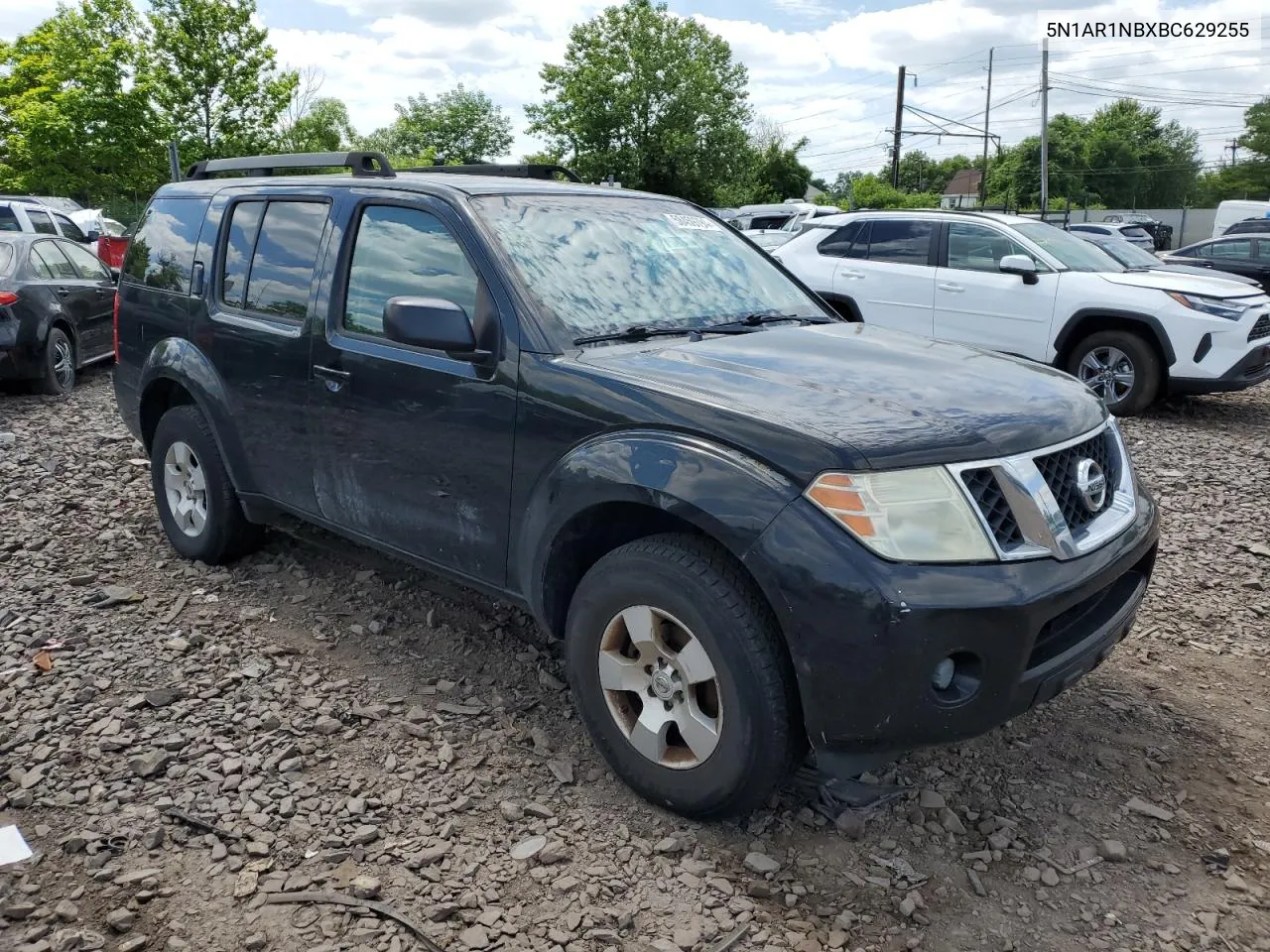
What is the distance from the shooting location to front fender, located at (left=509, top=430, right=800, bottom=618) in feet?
8.66

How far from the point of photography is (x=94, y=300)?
10289mm

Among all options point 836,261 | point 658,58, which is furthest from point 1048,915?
point 658,58

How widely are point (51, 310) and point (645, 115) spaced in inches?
1644

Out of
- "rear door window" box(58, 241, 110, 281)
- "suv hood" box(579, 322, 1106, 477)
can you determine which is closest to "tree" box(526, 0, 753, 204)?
"rear door window" box(58, 241, 110, 281)

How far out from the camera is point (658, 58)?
4819 centimetres

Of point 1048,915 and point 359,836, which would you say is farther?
point 359,836

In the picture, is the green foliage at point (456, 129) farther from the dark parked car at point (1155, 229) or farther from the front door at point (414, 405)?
the front door at point (414, 405)

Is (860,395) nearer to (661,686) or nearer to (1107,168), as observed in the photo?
(661,686)

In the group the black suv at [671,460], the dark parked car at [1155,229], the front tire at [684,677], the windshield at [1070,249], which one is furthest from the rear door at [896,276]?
the dark parked car at [1155,229]

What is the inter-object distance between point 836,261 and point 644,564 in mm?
7889

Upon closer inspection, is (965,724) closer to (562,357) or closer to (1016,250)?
(562,357)

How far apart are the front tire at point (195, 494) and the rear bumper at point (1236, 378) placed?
23.7 feet

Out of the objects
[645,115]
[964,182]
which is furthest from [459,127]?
[964,182]

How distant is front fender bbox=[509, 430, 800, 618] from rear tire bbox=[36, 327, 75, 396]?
783cm
